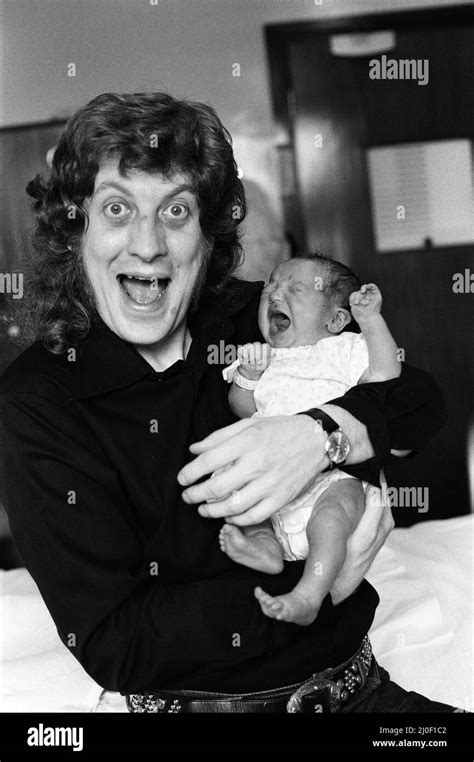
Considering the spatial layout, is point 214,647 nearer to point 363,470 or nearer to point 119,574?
point 119,574

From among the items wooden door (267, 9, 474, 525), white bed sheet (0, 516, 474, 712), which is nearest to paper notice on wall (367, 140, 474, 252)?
wooden door (267, 9, 474, 525)

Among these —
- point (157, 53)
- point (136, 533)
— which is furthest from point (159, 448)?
point (157, 53)

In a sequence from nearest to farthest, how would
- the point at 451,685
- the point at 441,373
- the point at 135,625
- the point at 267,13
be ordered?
1. the point at 135,625
2. the point at 451,685
3. the point at 267,13
4. the point at 441,373

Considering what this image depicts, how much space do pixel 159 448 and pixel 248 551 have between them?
20 cm

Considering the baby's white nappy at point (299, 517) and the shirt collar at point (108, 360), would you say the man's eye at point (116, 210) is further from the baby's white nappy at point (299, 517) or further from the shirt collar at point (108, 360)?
the baby's white nappy at point (299, 517)

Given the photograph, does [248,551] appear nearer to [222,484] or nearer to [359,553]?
[222,484]

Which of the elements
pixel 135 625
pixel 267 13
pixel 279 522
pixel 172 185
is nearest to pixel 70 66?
pixel 267 13

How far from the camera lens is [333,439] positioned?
1.31m

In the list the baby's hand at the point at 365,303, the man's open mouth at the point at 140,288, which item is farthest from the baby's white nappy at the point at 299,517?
the man's open mouth at the point at 140,288

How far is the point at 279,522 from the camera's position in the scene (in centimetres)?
142

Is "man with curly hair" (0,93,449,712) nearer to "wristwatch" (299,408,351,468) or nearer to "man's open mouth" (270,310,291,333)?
"wristwatch" (299,408,351,468)

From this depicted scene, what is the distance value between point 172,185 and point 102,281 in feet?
0.55

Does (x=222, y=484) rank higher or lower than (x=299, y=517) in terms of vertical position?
higher

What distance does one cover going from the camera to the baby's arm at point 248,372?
1.44 meters
